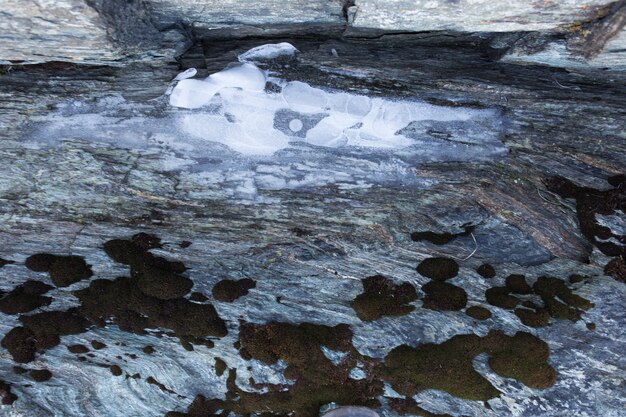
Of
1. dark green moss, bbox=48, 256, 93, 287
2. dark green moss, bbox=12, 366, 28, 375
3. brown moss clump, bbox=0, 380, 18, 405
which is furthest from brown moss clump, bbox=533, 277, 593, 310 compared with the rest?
brown moss clump, bbox=0, 380, 18, 405

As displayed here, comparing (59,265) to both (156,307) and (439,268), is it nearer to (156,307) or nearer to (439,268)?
(156,307)

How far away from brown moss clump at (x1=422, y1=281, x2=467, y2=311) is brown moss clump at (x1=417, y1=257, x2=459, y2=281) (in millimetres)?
173

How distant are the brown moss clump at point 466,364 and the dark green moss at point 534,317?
32 centimetres

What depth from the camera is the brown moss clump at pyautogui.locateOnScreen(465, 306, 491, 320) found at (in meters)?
11.8

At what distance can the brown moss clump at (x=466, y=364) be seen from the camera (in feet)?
37.7

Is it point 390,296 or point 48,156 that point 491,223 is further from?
point 48,156

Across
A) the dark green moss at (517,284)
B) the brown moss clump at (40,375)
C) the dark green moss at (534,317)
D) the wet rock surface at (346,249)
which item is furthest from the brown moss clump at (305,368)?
the brown moss clump at (40,375)

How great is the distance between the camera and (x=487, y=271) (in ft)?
39.3

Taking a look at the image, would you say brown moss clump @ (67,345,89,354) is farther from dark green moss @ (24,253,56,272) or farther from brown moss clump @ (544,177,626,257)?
brown moss clump @ (544,177,626,257)

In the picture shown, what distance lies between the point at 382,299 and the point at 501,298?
2831 mm

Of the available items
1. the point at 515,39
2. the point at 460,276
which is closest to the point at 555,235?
the point at 460,276

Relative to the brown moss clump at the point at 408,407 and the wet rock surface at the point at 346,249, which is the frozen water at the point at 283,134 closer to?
the wet rock surface at the point at 346,249

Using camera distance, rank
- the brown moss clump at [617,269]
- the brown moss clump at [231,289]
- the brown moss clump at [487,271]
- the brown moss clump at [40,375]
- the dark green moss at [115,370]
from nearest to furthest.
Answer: the brown moss clump at [617,269]
the brown moss clump at [487,271]
the brown moss clump at [231,289]
the dark green moss at [115,370]
the brown moss clump at [40,375]

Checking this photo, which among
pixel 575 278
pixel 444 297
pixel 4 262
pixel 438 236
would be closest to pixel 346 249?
pixel 438 236
